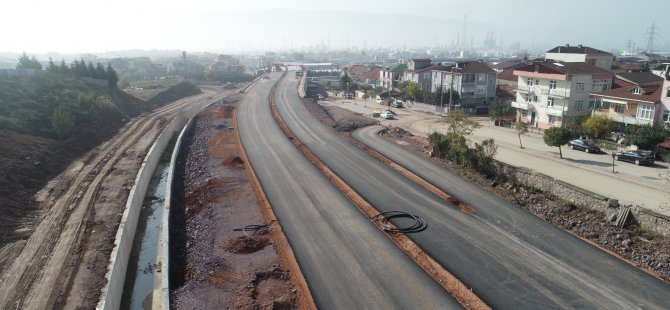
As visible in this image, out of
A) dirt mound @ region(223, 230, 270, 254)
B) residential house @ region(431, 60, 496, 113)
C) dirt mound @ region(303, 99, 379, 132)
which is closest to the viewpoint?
dirt mound @ region(223, 230, 270, 254)

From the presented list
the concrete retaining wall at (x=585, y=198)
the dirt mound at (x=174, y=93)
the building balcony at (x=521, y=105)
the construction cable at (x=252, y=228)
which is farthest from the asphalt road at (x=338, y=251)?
the dirt mound at (x=174, y=93)

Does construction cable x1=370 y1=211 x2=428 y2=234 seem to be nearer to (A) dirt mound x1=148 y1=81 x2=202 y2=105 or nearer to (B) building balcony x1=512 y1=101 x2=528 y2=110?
(B) building balcony x1=512 y1=101 x2=528 y2=110

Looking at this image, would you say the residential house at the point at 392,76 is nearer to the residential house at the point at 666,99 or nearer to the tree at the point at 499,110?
the tree at the point at 499,110

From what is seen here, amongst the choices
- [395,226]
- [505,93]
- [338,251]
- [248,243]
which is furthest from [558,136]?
[505,93]

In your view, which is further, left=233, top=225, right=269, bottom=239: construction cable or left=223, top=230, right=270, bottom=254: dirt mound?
left=233, top=225, right=269, bottom=239: construction cable

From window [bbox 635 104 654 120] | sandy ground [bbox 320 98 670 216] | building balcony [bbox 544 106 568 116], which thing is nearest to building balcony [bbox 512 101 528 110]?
building balcony [bbox 544 106 568 116]

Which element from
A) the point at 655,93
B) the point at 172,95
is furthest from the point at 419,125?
the point at 172,95
